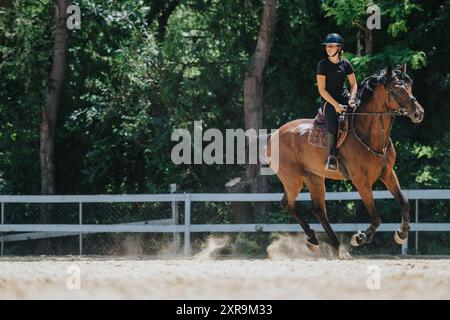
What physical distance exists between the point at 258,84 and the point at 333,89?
5.96 m

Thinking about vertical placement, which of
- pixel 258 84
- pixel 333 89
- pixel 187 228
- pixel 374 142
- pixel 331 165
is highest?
pixel 258 84

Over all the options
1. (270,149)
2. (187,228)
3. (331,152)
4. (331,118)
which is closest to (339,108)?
(331,118)

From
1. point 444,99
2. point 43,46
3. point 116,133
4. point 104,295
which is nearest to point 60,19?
point 43,46

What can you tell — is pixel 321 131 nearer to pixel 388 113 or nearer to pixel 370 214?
pixel 388 113

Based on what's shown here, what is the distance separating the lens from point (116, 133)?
2186 cm

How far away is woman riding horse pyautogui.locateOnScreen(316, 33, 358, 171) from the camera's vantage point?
13.6 meters

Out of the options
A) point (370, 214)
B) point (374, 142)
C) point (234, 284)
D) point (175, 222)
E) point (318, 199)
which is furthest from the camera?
point (175, 222)

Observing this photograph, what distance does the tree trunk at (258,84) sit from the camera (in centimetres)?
1939

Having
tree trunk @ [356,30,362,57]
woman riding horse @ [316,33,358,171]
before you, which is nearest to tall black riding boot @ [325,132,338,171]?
woman riding horse @ [316,33,358,171]

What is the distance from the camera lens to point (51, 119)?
21484 millimetres

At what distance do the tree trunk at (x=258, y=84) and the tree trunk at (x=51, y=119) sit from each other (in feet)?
14.9

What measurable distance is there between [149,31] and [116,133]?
2.59 m

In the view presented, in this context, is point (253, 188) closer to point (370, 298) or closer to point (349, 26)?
point (349, 26)

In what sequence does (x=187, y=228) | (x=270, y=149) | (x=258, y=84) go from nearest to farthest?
1. (x=270, y=149)
2. (x=187, y=228)
3. (x=258, y=84)
